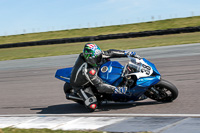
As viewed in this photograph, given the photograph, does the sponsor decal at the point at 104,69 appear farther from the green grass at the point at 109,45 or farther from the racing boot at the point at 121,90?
the green grass at the point at 109,45

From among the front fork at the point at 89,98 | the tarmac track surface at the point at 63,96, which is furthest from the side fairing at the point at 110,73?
the tarmac track surface at the point at 63,96

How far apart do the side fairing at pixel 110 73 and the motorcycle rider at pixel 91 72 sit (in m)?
0.11

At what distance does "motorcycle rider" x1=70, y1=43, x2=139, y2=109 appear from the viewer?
6383 mm

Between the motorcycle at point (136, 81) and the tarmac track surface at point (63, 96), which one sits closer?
the motorcycle at point (136, 81)

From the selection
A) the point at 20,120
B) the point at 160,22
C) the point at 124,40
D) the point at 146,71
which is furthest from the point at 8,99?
the point at 160,22

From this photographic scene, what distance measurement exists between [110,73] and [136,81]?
574 millimetres

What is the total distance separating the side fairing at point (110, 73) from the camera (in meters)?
6.51

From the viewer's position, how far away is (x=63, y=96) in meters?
8.66

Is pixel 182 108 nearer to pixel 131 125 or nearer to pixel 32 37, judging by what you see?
pixel 131 125

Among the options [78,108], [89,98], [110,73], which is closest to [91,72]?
[110,73]

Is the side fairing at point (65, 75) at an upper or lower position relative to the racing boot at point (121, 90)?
upper

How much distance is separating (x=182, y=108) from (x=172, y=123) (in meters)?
1.28

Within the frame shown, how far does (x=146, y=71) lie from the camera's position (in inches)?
249

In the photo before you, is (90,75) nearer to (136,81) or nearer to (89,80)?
(89,80)
